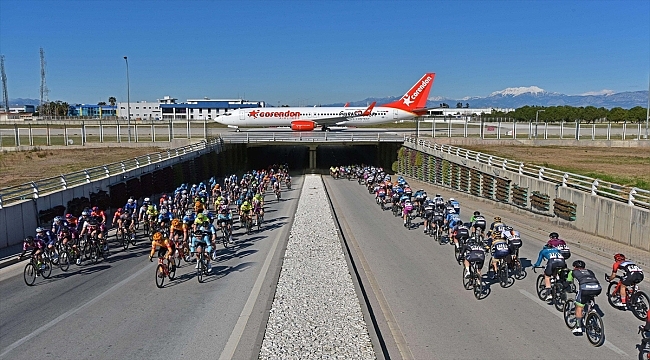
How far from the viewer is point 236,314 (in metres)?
12.2

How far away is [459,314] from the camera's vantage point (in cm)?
1210

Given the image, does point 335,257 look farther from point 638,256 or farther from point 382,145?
point 382,145

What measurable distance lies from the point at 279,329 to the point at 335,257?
21.7ft

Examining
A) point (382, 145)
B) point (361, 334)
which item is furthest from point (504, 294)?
point (382, 145)

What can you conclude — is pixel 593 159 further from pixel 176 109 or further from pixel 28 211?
pixel 176 109

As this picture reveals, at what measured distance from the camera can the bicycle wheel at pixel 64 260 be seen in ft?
53.6

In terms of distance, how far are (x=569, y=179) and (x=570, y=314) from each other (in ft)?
53.2

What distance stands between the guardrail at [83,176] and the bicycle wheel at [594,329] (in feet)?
52.1

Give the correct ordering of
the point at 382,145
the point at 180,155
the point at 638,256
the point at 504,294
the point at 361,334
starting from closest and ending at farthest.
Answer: the point at 361,334 → the point at 504,294 → the point at 638,256 → the point at 180,155 → the point at 382,145

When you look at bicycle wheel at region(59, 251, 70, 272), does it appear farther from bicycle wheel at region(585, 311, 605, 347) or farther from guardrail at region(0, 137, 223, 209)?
bicycle wheel at region(585, 311, 605, 347)

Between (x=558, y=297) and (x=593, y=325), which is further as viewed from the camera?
(x=558, y=297)

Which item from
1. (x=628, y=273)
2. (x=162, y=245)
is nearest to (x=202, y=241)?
(x=162, y=245)

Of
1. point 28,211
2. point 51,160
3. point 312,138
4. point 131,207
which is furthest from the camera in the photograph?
point 312,138

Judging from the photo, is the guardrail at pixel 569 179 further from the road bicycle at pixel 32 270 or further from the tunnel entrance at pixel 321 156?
the road bicycle at pixel 32 270
